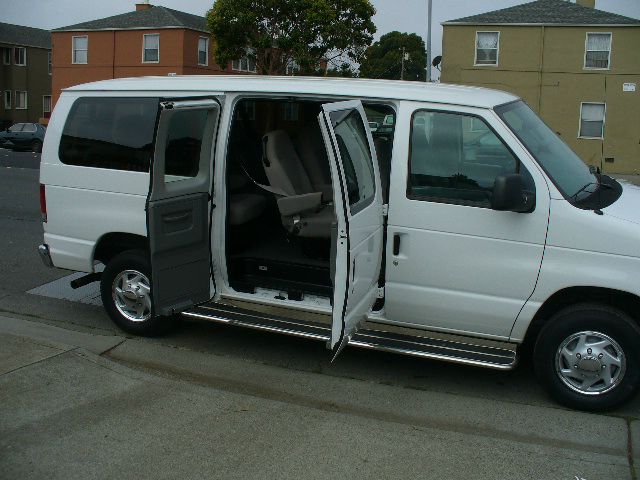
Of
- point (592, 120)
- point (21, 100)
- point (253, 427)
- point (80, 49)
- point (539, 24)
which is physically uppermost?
point (539, 24)

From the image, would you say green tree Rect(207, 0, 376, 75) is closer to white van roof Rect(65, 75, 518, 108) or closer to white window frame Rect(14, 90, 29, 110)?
white window frame Rect(14, 90, 29, 110)

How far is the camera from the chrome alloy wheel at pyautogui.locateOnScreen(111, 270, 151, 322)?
641cm

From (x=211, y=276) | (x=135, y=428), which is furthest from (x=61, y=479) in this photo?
(x=211, y=276)

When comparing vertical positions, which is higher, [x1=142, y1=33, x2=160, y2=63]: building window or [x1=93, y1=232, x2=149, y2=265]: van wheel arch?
[x1=142, y1=33, x2=160, y2=63]: building window

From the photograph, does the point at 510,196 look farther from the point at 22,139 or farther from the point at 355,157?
the point at 22,139

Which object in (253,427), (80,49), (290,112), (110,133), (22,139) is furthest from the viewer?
(80,49)

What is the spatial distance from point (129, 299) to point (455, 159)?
9.62 feet

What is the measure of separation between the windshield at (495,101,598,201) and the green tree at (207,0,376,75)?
102 ft

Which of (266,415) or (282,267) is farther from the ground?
(282,267)

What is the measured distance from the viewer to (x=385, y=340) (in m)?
5.47

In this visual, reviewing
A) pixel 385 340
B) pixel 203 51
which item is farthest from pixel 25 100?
pixel 385 340

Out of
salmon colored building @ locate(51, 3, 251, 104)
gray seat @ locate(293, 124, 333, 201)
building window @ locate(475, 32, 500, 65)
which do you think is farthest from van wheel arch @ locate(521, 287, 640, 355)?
salmon colored building @ locate(51, 3, 251, 104)

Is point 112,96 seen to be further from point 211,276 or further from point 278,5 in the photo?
point 278,5

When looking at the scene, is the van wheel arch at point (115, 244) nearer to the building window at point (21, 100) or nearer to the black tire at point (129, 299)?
the black tire at point (129, 299)
